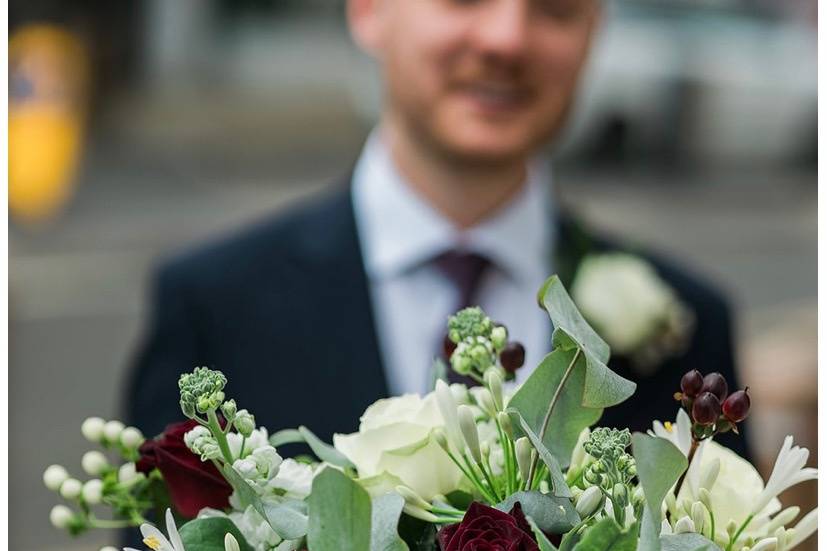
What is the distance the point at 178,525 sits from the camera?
89 centimetres

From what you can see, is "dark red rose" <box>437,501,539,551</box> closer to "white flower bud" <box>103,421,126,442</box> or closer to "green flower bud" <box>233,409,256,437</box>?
"green flower bud" <box>233,409,256,437</box>

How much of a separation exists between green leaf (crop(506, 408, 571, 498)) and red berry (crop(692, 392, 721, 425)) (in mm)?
82

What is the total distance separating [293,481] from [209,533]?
0.18 feet

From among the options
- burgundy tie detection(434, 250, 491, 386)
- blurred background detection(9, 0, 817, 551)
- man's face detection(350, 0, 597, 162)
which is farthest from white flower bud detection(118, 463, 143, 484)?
blurred background detection(9, 0, 817, 551)

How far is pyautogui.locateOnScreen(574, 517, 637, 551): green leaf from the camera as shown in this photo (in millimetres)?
688

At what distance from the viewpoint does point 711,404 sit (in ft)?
2.47

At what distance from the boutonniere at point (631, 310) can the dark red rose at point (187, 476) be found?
45.9 inches

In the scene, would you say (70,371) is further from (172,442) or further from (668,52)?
(668,52)

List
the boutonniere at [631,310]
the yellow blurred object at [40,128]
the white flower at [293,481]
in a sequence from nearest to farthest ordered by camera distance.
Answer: the white flower at [293,481] < the boutonniere at [631,310] < the yellow blurred object at [40,128]

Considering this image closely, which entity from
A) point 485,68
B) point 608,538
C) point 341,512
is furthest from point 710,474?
point 485,68

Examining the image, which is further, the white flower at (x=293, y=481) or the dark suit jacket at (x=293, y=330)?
the dark suit jacket at (x=293, y=330)

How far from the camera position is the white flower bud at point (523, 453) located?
757mm

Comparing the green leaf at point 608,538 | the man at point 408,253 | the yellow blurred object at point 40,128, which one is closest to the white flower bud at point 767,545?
the green leaf at point 608,538

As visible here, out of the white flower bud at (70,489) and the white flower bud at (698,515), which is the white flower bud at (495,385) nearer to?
the white flower bud at (698,515)
